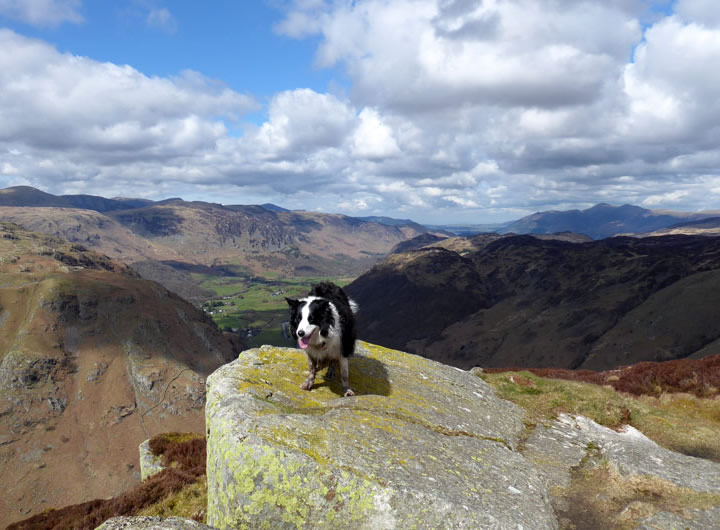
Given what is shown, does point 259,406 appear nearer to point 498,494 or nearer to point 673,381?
point 498,494

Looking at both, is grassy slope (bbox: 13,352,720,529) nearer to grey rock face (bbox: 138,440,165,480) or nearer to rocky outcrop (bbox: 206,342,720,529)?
rocky outcrop (bbox: 206,342,720,529)

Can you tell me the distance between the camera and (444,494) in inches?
313

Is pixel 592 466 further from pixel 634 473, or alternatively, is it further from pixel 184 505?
pixel 184 505

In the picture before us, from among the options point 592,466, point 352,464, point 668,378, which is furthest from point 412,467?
point 668,378

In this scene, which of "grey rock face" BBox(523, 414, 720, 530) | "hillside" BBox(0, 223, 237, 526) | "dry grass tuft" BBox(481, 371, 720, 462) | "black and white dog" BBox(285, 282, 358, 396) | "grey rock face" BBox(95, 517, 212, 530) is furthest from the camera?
"hillside" BBox(0, 223, 237, 526)

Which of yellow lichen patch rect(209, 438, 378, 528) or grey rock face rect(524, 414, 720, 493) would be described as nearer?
yellow lichen patch rect(209, 438, 378, 528)

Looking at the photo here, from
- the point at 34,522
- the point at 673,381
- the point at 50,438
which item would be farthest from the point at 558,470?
the point at 50,438

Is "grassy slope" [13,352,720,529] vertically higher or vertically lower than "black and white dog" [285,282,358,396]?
lower

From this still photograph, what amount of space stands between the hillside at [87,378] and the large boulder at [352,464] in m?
128

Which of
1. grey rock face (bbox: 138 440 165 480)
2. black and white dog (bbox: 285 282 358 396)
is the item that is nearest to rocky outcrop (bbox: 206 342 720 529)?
black and white dog (bbox: 285 282 358 396)

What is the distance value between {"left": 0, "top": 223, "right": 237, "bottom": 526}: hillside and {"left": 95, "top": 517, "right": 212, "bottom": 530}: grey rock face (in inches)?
5082

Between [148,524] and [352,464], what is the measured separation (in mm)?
4076

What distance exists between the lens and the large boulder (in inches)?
300

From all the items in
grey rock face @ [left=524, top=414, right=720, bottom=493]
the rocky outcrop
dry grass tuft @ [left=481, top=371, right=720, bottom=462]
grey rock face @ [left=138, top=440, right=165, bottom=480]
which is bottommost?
grey rock face @ [left=138, top=440, right=165, bottom=480]
